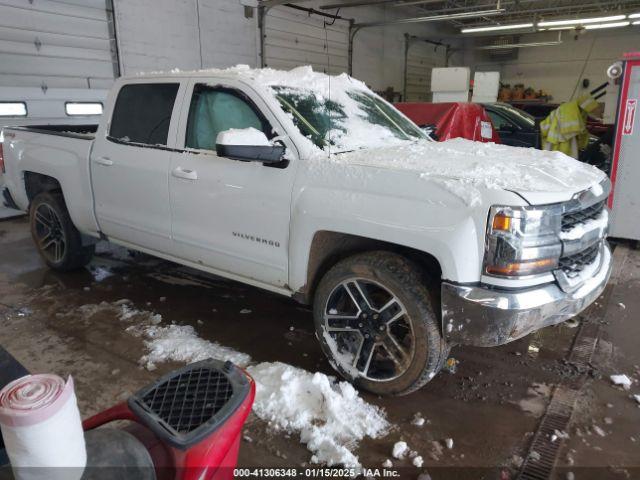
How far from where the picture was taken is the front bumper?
232cm

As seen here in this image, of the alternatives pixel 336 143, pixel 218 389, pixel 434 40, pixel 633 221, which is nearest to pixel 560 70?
pixel 434 40

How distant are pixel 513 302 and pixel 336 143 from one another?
1548 mm

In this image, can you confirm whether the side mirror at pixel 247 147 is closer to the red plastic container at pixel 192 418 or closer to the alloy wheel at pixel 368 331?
the alloy wheel at pixel 368 331

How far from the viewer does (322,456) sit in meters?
2.41

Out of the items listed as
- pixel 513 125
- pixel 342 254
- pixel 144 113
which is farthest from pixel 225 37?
pixel 342 254

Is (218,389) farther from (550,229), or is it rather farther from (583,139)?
(583,139)

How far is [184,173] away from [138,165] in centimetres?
60

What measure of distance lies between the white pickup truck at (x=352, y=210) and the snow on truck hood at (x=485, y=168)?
15 mm

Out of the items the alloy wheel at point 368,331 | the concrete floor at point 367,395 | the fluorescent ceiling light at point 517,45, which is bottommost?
the concrete floor at point 367,395

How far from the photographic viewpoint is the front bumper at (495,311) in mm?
2324

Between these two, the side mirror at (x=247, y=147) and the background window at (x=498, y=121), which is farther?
the background window at (x=498, y=121)

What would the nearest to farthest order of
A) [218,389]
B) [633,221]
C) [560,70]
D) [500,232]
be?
[218,389] → [500,232] → [633,221] → [560,70]

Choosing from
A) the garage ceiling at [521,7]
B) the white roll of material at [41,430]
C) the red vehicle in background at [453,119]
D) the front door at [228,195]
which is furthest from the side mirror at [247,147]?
the garage ceiling at [521,7]

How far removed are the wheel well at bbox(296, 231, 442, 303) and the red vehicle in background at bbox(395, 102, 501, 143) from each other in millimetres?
5053
